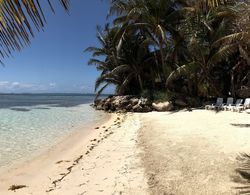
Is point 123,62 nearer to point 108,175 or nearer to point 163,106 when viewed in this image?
Answer: point 163,106

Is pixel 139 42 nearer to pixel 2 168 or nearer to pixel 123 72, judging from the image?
pixel 123 72

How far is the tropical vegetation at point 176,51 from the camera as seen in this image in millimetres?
15291

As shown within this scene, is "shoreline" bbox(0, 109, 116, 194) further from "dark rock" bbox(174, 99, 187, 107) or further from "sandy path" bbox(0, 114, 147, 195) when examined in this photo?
"dark rock" bbox(174, 99, 187, 107)

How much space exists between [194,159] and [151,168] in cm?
87

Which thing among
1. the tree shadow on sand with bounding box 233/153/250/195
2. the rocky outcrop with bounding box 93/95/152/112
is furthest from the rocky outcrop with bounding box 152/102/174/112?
the tree shadow on sand with bounding box 233/153/250/195

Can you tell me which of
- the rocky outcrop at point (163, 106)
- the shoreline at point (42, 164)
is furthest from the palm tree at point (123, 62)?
the shoreline at point (42, 164)

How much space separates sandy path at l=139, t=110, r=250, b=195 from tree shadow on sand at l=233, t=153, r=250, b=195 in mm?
66

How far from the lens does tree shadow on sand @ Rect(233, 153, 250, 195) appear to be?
3768 mm

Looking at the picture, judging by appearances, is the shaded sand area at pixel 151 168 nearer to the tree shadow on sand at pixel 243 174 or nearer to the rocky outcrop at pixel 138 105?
the tree shadow on sand at pixel 243 174

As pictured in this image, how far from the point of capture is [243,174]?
4242 millimetres

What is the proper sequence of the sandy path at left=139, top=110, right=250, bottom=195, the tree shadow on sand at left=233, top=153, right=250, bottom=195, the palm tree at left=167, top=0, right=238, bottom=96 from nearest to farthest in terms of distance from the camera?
the tree shadow on sand at left=233, top=153, right=250, bottom=195
the sandy path at left=139, top=110, right=250, bottom=195
the palm tree at left=167, top=0, right=238, bottom=96

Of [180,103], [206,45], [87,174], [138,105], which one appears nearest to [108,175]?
[87,174]

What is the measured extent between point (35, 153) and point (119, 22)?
13576 mm

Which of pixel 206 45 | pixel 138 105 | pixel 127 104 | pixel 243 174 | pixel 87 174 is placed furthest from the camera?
pixel 127 104
